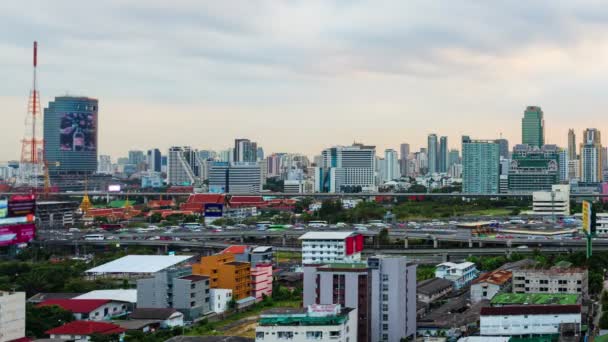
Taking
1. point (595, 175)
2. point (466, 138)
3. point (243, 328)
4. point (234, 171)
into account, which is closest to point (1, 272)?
point (243, 328)

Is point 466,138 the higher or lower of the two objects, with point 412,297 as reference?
higher

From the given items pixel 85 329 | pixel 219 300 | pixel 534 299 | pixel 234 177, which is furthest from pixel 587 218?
pixel 234 177

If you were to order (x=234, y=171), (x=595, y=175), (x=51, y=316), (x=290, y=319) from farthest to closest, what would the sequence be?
1. (x=595, y=175)
2. (x=234, y=171)
3. (x=51, y=316)
4. (x=290, y=319)

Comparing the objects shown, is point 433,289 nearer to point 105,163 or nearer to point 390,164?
point 390,164

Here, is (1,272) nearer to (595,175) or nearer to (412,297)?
(412,297)

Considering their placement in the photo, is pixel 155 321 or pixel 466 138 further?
pixel 466 138

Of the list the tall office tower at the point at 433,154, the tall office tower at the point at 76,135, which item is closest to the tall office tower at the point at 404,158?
the tall office tower at the point at 433,154

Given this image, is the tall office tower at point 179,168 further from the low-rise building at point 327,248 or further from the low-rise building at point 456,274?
the low-rise building at point 456,274

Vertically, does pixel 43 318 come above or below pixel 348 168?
below
